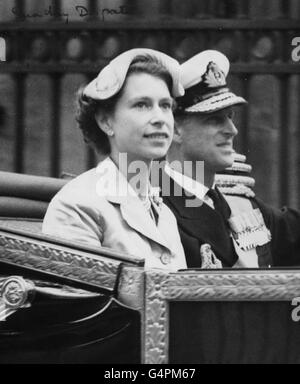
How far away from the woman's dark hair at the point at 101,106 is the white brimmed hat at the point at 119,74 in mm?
14

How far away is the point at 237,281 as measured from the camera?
362 cm

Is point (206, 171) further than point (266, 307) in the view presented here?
Yes

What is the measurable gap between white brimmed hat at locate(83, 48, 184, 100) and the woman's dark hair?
0.01 meters

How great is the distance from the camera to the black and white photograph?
3604 millimetres

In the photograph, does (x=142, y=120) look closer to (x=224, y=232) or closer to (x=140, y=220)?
(x=140, y=220)

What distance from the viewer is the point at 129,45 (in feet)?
12.6

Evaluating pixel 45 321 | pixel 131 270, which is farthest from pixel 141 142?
pixel 45 321

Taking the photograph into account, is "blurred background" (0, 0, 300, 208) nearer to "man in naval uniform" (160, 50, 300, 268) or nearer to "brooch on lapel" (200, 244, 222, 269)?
"man in naval uniform" (160, 50, 300, 268)

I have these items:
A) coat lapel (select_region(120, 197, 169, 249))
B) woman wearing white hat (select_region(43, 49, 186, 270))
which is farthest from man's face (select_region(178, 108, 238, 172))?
coat lapel (select_region(120, 197, 169, 249))

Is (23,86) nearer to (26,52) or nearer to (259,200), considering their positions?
(26,52)

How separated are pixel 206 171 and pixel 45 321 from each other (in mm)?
841

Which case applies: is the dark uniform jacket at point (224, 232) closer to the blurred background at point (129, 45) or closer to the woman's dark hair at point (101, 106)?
the blurred background at point (129, 45)

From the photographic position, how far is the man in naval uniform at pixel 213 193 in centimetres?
385

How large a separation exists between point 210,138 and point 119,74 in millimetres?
430
